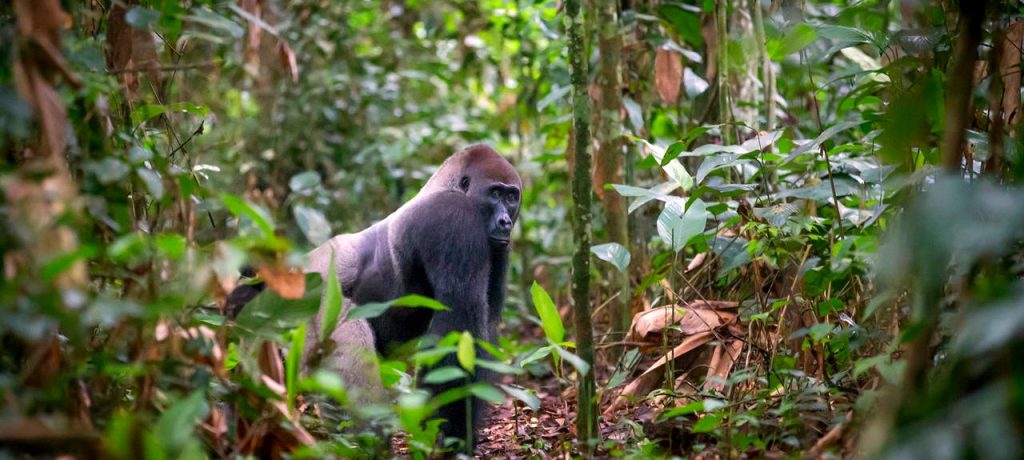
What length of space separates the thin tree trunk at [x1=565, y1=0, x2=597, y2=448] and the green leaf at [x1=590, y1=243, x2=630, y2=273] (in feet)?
1.37

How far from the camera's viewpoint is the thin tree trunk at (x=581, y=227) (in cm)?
300

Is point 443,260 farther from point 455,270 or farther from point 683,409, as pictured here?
point 683,409

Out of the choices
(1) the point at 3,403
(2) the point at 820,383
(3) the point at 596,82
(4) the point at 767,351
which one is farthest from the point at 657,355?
(1) the point at 3,403

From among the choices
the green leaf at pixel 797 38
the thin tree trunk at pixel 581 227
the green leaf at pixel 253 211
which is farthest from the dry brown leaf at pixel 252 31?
the green leaf at pixel 797 38

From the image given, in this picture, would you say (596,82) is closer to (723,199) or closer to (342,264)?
(723,199)

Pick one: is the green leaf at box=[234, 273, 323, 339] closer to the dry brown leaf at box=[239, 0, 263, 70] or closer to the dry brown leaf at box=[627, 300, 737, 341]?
the dry brown leaf at box=[239, 0, 263, 70]

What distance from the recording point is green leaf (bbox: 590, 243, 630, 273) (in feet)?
11.7

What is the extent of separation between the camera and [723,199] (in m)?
4.29

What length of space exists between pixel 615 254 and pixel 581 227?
49 cm

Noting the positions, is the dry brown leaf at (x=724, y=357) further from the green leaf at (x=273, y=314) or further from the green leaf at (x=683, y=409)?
the green leaf at (x=273, y=314)

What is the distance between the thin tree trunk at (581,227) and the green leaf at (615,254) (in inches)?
16.4

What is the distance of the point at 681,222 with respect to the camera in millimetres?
3518

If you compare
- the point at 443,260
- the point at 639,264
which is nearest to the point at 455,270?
the point at 443,260

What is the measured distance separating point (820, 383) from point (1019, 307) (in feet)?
5.02
